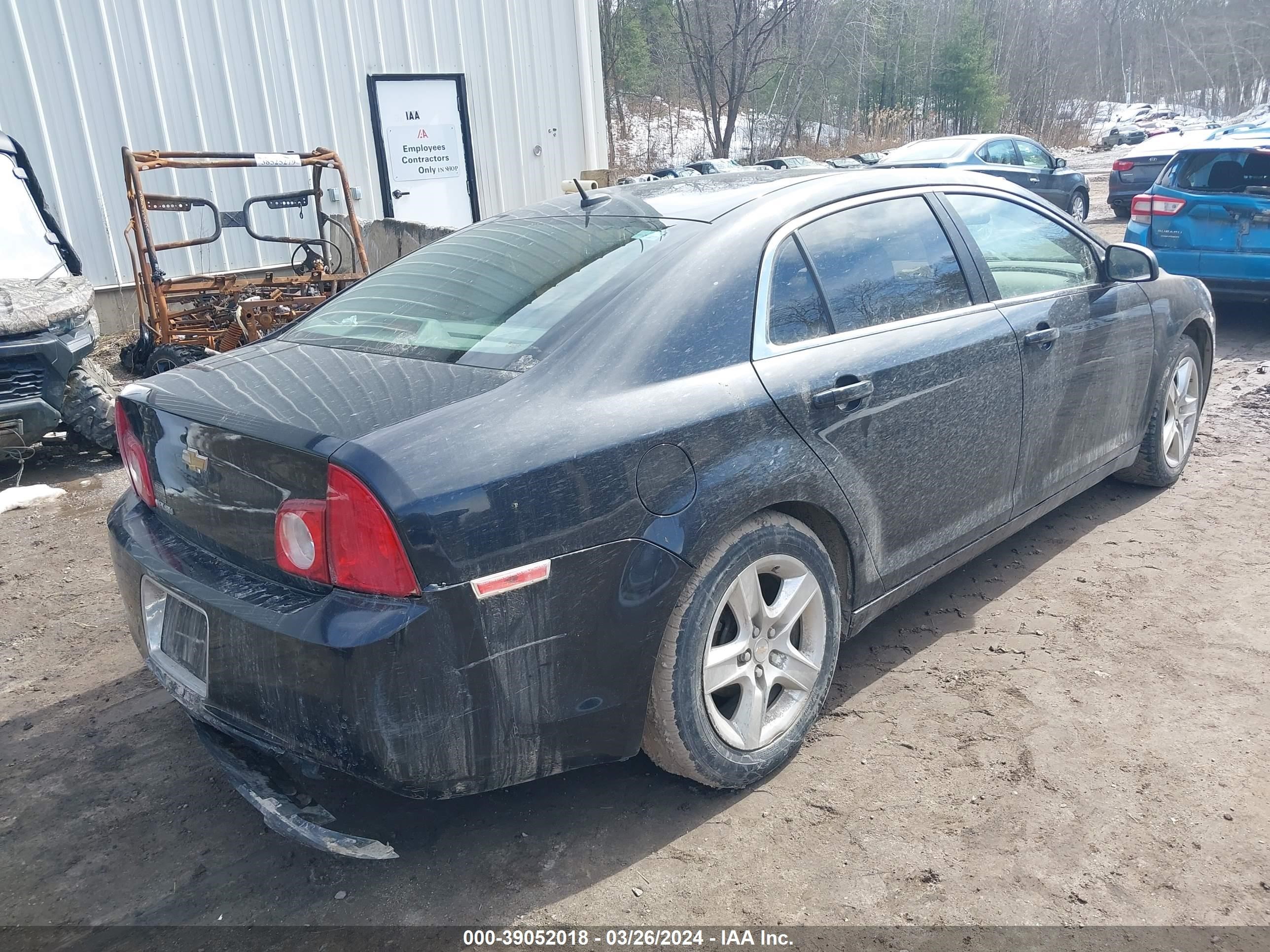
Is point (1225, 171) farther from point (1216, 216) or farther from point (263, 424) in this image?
point (263, 424)

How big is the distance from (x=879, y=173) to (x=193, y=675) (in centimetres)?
273

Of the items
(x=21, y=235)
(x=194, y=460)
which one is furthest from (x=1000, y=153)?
(x=194, y=460)

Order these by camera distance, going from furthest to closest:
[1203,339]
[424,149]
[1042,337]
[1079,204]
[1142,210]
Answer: [1079,204] → [424,149] → [1142,210] → [1203,339] → [1042,337]

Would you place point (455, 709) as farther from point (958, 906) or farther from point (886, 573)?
point (886, 573)

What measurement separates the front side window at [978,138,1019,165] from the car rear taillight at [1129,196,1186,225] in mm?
6003

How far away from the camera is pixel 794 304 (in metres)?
2.89

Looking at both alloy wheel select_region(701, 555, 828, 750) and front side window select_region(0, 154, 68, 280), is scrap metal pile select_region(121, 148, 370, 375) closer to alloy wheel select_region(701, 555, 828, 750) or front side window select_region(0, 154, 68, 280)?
front side window select_region(0, 154, 68, 280)

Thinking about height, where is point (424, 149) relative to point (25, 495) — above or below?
above

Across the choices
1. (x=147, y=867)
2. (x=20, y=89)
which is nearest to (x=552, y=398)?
Result: (x=147, y=867)

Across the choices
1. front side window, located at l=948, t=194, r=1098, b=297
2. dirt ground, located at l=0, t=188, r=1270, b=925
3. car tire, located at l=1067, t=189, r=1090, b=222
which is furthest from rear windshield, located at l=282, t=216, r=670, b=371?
car tire, located at l=1067, t=189, r=1090, b=222

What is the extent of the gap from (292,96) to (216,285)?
3958 mm

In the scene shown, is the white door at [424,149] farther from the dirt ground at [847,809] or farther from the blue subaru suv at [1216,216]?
the dirt ground at [847,809]

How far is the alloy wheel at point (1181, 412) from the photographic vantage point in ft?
15.4

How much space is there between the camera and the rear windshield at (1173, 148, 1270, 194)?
7746 millimetres
